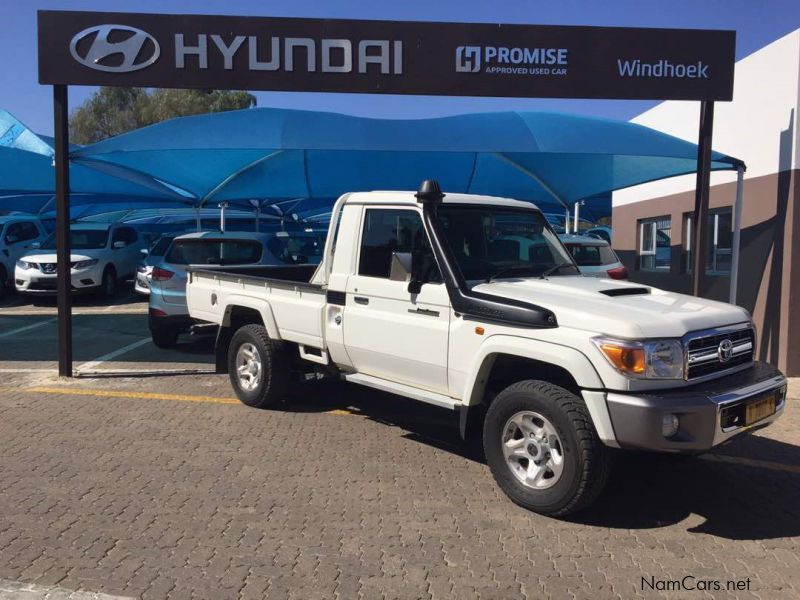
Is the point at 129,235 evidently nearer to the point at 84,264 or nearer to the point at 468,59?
the point at 84,264

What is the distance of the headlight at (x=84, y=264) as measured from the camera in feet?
52.6

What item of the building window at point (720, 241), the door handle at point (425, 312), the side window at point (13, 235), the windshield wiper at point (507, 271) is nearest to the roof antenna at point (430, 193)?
the windshield wiper at point (507, 271)

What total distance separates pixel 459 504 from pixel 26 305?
1481 centimetres

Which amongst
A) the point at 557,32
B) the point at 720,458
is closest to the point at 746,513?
the point at 720,458

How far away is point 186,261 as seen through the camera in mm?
9867

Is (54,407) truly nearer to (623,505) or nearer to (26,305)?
(623,505)

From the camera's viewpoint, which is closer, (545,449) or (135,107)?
(545,449)

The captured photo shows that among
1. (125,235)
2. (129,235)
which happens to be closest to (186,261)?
(125,235)

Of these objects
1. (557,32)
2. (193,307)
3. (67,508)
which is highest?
(557,32)

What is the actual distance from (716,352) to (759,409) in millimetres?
436

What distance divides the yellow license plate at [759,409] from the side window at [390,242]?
2158 millimetres

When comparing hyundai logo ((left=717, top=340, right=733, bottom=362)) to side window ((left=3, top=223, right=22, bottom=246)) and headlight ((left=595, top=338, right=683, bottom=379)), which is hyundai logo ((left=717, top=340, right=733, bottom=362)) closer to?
headlight ((left=595, top=338, right=683, bottom=379))

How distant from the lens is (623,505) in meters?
4.62

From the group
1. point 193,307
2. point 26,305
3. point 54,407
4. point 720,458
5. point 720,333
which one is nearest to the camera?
point 720,333
